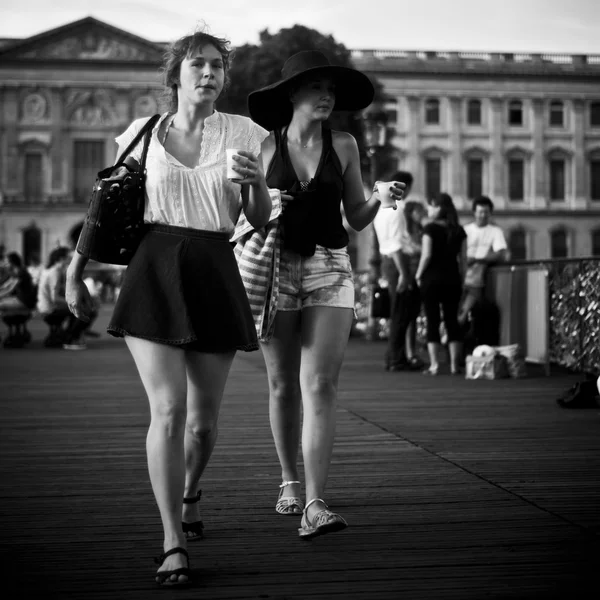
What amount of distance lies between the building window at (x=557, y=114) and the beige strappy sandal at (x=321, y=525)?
66.8 m

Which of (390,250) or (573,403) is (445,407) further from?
(390,250)

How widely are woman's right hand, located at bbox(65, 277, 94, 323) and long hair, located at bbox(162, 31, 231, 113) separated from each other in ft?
2.46

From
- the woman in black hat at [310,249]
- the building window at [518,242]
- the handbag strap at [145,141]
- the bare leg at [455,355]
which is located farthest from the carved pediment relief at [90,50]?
the handbag strap at [145,141]

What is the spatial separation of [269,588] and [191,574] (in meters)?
0.27

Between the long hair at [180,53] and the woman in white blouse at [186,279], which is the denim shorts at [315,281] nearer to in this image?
the woman in white blouse at [186,279]

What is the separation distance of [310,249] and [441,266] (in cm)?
679

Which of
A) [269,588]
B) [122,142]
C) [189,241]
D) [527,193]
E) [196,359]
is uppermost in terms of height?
[527,193]

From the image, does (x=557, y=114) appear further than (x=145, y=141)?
Yes

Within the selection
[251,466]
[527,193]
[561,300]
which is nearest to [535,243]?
[527,193]

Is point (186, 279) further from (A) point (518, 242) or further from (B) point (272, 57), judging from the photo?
(A) point (518, 242)

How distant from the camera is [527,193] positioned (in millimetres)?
68188

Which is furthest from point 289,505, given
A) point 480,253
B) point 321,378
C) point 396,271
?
point 480,253

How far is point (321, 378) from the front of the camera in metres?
4.58

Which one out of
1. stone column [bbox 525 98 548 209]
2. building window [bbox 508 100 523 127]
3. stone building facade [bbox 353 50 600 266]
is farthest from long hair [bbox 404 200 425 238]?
building window [bbox 508 100 523 127]
